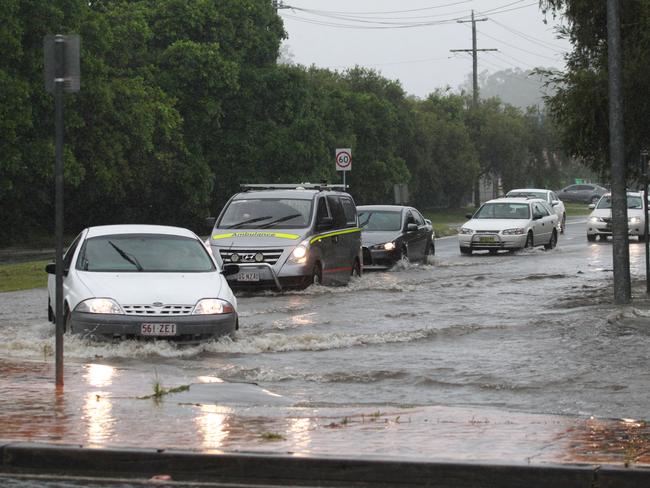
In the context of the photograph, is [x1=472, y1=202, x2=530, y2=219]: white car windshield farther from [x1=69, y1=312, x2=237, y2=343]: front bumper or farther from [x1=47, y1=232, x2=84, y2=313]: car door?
[x1=69, y1=312, x2=237, y2=343]: front bumper

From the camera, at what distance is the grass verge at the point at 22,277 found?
25828mm

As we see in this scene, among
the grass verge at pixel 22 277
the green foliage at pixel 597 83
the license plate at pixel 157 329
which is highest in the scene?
the green foliage at pixel 597 83

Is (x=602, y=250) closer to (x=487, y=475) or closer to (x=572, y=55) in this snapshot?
(x=572, y=55)

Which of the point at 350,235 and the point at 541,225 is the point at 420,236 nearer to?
the point at 350,235

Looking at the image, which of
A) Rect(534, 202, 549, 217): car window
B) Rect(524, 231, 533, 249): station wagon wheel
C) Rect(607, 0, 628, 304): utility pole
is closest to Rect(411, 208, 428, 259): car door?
Rect(524, 231, 533, 249): station wagon wheel

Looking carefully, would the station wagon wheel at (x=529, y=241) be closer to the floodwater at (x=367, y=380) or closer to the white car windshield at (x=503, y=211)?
the white car windshield at (x=503, y=211)

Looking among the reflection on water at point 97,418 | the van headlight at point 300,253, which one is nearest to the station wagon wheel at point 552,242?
the van headlight at point 300,253

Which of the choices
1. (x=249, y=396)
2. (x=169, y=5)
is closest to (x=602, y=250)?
(x=169, y=5)

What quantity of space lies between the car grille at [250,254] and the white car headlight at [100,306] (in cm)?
857

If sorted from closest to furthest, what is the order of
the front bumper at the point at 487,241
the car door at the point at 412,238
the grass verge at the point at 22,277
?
the grass verge at the point at 22,277 → the car door at the point at 412,238 → the front bumper at the point at 487,241

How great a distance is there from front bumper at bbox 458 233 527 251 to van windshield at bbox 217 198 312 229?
44.6 ft

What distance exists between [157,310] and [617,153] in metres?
8.36

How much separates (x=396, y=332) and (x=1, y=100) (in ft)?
84.9

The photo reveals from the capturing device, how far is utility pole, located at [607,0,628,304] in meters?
19.9
